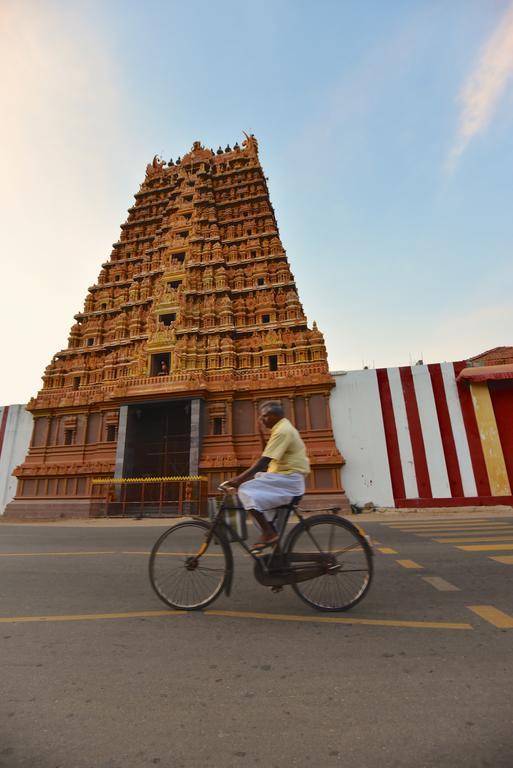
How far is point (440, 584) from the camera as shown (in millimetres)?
3891

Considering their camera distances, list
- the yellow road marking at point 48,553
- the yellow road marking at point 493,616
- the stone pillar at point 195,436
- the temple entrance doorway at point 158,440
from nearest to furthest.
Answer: the yellow road marking at point 493,616
the yellow road marking at point 48,553
the stone pillar at point 195,436
the temple entrance doorway at point 158,440

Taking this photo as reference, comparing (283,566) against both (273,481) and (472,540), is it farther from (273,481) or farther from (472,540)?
(472,540)

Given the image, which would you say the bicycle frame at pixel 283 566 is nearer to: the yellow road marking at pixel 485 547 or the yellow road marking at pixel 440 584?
the yellow road marking at pixel 440 584

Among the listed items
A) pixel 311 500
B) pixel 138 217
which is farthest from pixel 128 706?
pixel 138 217

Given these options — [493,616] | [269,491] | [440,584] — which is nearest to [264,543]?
[269,491]

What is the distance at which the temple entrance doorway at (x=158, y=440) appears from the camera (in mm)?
19203

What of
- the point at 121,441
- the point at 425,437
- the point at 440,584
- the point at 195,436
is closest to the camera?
the point at 440,584

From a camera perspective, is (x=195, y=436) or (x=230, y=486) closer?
(x=230, y=486)

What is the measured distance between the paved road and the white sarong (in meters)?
0.87

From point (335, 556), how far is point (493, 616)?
4.18ft

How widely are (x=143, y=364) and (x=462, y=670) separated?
20.7 m

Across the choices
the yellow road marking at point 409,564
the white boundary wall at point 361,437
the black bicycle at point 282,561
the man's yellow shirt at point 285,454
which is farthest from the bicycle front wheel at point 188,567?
the white boundary wall at point 361,437

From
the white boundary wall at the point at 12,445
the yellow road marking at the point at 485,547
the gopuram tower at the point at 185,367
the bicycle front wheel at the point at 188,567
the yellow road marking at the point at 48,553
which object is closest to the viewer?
the bicycle front wheel at the point at 188,567

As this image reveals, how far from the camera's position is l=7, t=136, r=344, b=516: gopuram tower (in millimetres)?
18375
